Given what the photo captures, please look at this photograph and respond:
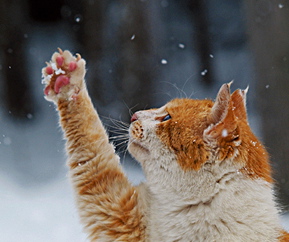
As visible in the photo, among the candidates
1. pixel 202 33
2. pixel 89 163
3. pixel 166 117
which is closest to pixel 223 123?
pixel 166 117

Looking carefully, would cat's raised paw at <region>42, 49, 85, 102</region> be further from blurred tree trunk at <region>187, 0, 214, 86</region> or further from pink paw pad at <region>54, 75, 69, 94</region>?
blurred tree trunk at <region>187, 0, 214, 86</region>

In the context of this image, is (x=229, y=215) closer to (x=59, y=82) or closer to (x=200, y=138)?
(x=200, y=138)

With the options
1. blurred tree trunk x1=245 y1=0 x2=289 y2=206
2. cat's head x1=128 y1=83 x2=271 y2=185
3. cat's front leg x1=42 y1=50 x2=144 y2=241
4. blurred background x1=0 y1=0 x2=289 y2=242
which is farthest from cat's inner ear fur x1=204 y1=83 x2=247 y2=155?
blurred background x1=0 y1=0 x2=289 y2=242

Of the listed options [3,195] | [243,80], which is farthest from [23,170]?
[243,80]

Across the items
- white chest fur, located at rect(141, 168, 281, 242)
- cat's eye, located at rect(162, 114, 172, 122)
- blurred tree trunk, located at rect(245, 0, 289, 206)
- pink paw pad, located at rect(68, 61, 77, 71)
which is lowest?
white chest fur, located at rect(141, 168, 281, 242)

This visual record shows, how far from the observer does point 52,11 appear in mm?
5207

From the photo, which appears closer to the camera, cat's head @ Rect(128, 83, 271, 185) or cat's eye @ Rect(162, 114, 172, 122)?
cat's head @ Rect(128, 83, 271, 185)

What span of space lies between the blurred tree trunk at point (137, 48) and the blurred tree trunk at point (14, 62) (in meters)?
1.07

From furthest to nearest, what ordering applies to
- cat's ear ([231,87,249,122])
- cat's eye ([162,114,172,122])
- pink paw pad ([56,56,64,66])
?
pink paw pad ([56,56,64,66])
cat's eye ([162,114,172,122])
cat's ear ([231,87,249,122])

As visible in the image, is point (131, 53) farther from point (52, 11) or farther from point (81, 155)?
point (81, 155)

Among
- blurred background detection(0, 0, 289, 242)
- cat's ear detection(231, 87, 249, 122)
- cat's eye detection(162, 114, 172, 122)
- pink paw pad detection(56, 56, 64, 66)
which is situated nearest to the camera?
cat's ear detection(231, 87, 249, 122)

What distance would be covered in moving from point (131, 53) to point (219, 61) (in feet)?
3.11

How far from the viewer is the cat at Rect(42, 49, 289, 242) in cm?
171

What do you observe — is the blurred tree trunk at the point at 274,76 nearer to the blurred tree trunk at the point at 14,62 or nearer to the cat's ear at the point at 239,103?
the cat's ear at the point at 239,103
